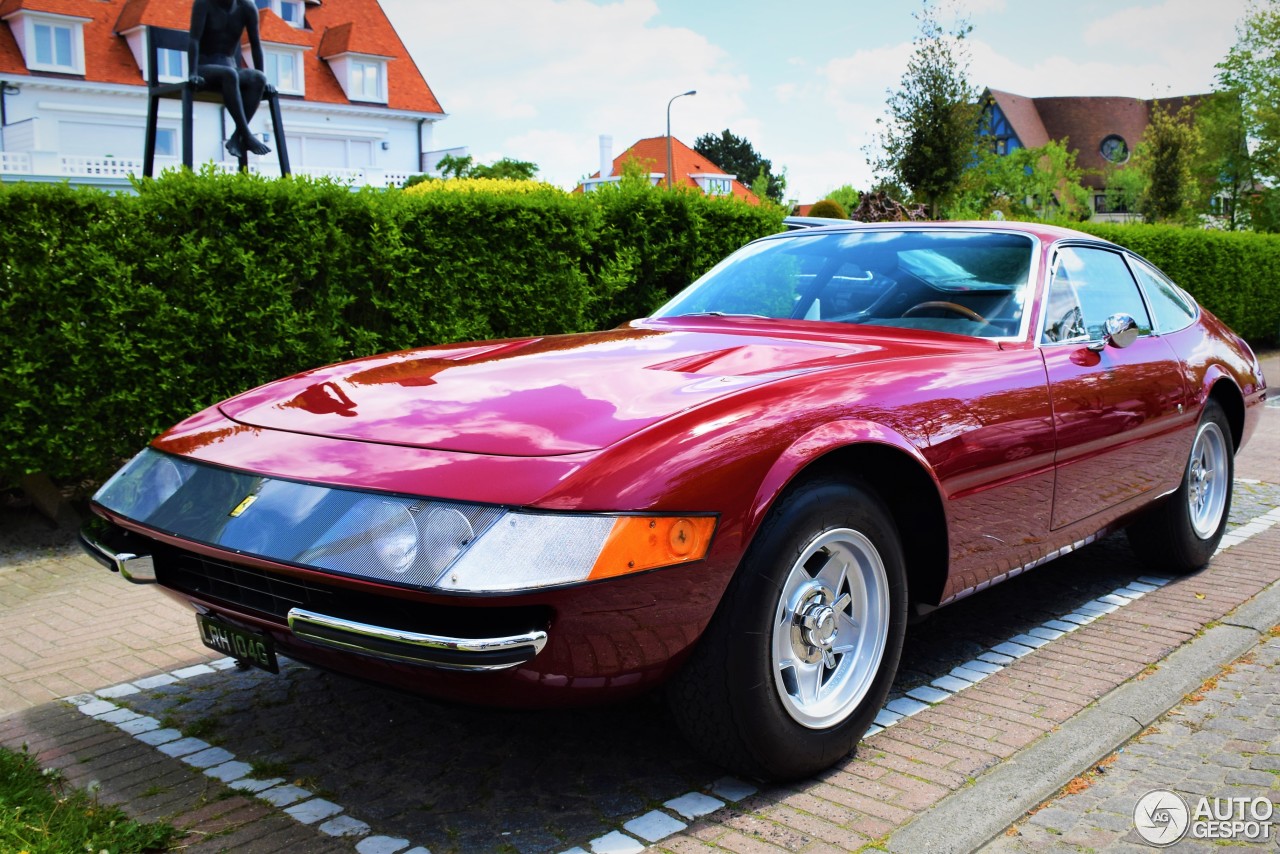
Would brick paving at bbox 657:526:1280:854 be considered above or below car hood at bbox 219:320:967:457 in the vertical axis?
below

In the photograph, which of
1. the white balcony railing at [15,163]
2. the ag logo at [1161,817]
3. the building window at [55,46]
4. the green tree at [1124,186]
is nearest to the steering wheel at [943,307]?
the ag logo at [1161,817]

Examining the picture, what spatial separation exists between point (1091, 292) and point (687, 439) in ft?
8.80

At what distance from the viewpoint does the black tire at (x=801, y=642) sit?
2703 millimetres

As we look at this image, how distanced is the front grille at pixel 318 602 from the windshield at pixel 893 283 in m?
2.22

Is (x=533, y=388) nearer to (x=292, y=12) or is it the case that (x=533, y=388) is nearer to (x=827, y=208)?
(x=827, y=208)

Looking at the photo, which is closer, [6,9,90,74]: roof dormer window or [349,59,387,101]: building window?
[6,9,90,74]: roof dormer window

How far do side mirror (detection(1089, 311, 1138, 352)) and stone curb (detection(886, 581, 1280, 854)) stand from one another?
118cm

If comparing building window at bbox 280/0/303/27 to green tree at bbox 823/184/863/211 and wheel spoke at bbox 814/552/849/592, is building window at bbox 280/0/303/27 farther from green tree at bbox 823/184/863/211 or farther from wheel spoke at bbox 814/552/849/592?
wheel spoke at bbox 814/552/849/592

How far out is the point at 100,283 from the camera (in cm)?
578

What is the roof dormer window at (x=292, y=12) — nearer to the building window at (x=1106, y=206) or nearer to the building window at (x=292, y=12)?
the building window at (x=292, y=12)

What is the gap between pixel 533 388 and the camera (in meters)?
3.13

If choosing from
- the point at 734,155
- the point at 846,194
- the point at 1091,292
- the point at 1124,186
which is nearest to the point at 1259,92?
the point at 846,194

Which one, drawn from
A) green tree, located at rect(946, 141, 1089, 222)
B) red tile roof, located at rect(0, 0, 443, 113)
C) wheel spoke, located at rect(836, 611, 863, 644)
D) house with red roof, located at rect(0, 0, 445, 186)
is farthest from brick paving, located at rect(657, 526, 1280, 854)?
green tree, located at rect(946, 141, 1089, 222)

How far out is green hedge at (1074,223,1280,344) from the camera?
52.8ft
